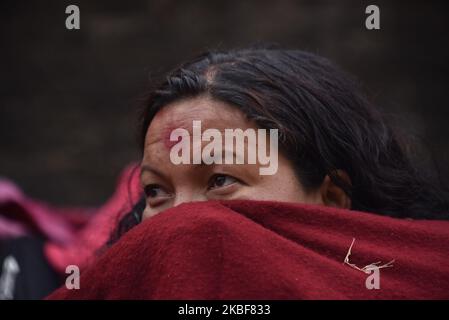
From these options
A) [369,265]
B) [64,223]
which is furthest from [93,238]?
[369,265]

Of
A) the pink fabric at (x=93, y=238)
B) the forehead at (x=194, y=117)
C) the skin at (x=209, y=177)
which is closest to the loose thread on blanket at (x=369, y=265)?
the skin at (x=209, y=177)

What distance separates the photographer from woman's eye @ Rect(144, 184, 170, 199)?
62.2 inches

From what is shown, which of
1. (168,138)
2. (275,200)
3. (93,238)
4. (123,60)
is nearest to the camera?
(275,200)

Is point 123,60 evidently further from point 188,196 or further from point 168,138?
point 188,196

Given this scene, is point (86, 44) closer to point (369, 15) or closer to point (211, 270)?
point (369, 15)

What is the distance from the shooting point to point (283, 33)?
359 centimetres

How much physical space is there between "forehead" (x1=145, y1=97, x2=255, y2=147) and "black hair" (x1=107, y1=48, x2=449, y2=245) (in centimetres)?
2

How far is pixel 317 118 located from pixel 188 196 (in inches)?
13.9

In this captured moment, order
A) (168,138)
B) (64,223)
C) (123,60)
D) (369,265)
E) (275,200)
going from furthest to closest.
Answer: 1. (123,60)
2. (64,223)
3. (168,138)
4. (275,200)
5. (369,265)

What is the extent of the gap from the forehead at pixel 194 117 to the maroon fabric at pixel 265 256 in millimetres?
234

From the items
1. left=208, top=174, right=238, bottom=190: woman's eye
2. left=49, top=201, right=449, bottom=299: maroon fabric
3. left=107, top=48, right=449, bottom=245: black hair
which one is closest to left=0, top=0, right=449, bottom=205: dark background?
left=107, top=48, right=449, bottom=245: black hair

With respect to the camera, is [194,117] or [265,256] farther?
[194,117]

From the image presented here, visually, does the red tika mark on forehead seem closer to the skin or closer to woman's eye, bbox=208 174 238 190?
the skin

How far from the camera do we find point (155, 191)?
1.61m
